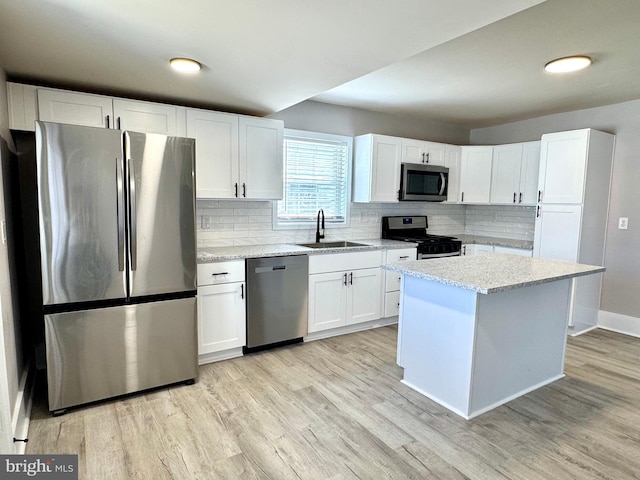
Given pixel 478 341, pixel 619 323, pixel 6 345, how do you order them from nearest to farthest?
pixel 6 345 < pixel 478 341 < pixel 619 323

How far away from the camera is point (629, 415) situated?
239 cm

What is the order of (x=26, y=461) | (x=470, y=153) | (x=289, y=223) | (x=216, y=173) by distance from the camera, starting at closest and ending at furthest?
(x=26, y=461), (x=216, y=173), (x=289, y=223), (x=470, y=153)

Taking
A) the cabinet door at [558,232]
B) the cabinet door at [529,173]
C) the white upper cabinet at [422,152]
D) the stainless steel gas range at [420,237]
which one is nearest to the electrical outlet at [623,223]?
the cabinet door at [558,232]

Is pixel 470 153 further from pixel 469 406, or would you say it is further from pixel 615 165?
pixel 469 406

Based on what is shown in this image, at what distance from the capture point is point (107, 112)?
272cm

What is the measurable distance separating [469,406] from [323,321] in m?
1.60

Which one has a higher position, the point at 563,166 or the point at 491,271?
the point at 563,166

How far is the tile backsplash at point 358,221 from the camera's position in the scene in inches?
139

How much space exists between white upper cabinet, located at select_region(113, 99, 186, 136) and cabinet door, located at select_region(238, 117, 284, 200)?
21.7 inches

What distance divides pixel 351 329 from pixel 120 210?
2.50 meters

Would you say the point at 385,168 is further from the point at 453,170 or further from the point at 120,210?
the point at 120,210

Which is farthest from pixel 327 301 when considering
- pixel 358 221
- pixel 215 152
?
pixel 215 152

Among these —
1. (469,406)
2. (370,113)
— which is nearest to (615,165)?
(370,113)

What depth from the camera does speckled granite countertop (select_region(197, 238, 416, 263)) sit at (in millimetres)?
2975
